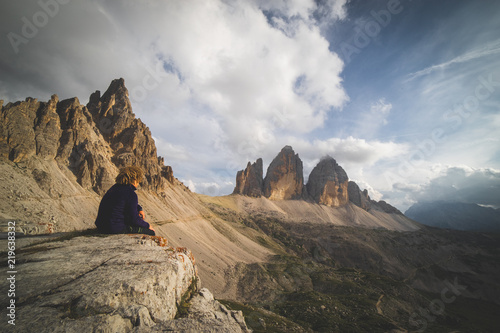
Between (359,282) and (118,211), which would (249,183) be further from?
(118,211)

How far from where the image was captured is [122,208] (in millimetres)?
7113

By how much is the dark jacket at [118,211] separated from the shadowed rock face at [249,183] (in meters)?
176

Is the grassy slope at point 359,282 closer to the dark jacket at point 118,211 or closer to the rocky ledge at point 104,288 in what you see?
the rocky ledge at point 104,288

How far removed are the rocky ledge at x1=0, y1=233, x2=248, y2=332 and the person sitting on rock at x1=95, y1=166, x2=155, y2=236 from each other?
1.28 ft

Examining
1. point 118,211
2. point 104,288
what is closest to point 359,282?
point 118,211

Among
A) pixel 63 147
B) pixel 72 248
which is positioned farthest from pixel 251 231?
pixel 72 248

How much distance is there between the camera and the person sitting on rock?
22.6 feet

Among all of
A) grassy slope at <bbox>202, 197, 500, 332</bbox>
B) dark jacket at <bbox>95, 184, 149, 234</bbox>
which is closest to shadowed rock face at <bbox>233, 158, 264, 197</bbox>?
grassy slope at <bbox>202, 197, 500, 332</bbox>

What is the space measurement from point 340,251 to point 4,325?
109 metres

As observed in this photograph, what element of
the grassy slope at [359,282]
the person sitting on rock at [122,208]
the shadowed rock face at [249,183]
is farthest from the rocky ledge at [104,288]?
the shadowed rock face at [249,183]

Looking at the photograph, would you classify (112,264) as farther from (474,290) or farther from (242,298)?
(474,290)

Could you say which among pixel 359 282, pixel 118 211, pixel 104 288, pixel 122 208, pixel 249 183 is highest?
pixel 249 183

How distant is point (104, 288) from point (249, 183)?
187 metres

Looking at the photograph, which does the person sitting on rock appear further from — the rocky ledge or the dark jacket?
the rocky ledge
